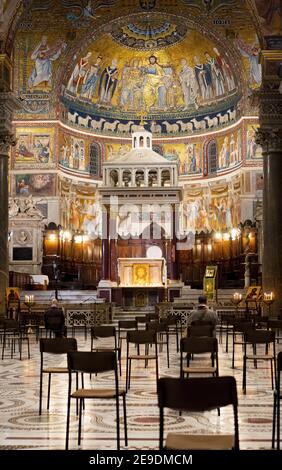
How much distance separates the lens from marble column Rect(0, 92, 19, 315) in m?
24.3

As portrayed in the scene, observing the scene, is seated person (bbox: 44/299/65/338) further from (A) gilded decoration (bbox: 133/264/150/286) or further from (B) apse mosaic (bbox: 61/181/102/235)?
(B) apse mosaic (bbox: 61/181/102/235)

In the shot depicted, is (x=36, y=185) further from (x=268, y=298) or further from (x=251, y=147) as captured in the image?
(x=268, y=298)

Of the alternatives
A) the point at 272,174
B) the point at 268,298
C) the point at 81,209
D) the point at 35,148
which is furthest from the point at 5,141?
the point at 81,209

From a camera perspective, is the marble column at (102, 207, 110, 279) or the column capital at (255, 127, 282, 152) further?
the marble column at (102, 207, 110, 279)

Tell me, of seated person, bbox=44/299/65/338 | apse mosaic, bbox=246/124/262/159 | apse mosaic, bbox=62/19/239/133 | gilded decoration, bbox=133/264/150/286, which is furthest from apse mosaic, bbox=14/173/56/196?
seated person, bbox=44/299/65/338

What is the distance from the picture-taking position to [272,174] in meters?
23.8

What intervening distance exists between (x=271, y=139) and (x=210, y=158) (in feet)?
59.7

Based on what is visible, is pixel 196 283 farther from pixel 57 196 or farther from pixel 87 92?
pixel 87 92

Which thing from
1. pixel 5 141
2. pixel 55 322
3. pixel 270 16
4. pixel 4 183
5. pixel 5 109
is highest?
pixel 270 16

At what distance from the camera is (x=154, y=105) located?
43125mm

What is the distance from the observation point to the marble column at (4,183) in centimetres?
2433

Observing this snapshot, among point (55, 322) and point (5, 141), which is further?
point (5, 141)

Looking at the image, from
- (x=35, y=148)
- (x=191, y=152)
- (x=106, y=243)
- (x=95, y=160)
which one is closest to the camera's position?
(x=106, y=243)

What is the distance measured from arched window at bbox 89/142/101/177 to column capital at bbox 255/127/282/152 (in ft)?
64.1
